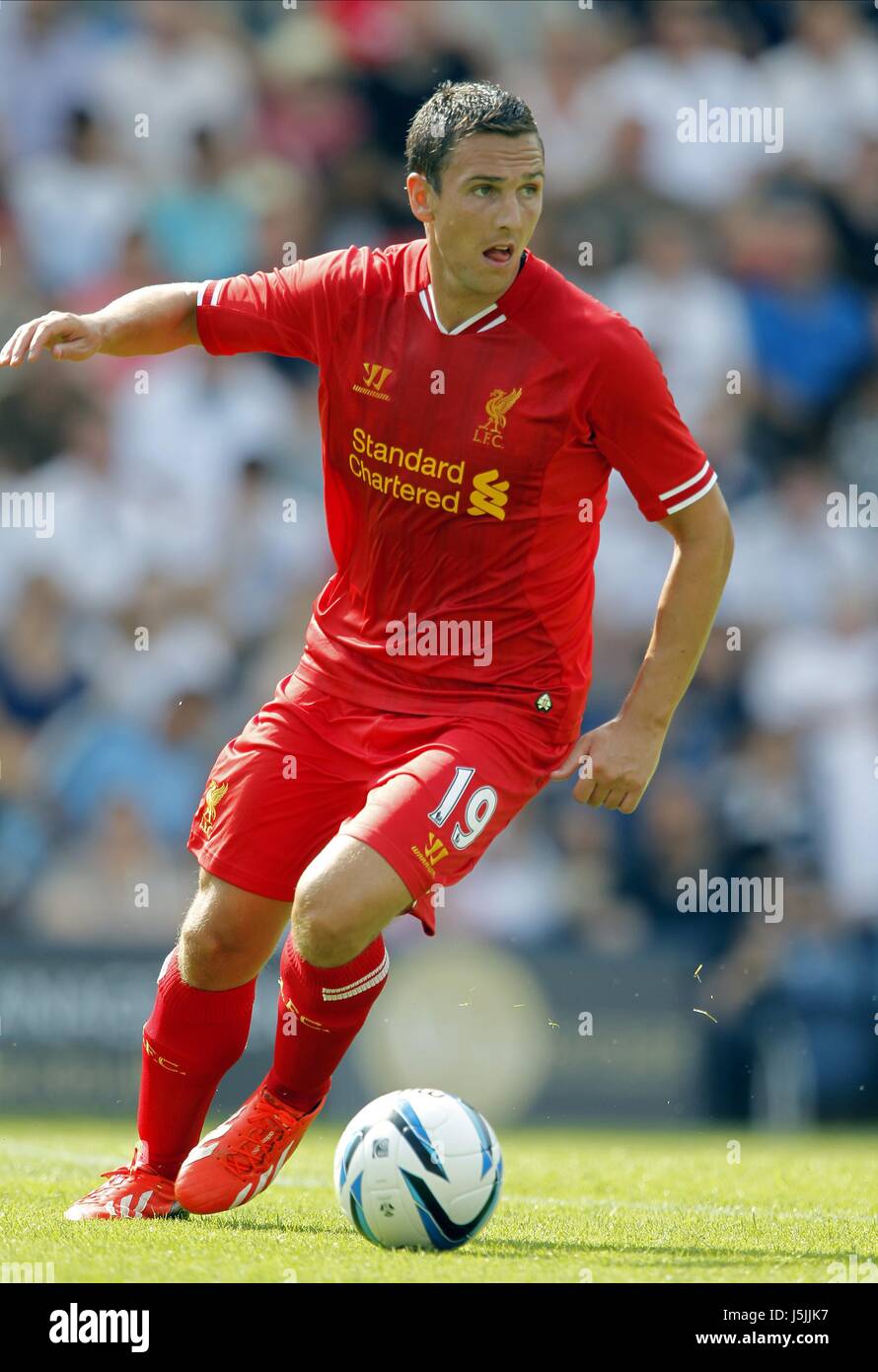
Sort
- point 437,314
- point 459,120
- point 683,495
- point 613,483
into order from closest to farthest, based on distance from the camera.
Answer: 1. point 459,120
2. point 683,495
3. point 437,314
4. point 613,483

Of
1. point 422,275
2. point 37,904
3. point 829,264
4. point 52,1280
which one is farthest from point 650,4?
point 52,1280

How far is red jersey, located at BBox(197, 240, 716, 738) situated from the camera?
5355mm

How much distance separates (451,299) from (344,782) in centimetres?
140

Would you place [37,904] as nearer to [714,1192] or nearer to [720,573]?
[714,1192]

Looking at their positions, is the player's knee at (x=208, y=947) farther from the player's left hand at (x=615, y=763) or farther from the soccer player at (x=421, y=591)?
the player's left hand at (x=615, y=763)

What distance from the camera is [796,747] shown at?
11.0 metres

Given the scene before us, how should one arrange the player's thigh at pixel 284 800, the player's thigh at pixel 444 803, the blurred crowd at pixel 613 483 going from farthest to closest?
1. the blurred crowd at pixel 613 483
2. the player's thigh at pixel 284 800
3. the player's thigh at pixel 444 803

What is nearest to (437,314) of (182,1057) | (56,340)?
(56,340)

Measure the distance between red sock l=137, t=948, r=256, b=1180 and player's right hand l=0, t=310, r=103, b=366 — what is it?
70.8 inches

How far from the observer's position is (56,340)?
5.32m

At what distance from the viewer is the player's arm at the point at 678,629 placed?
5.36 meters

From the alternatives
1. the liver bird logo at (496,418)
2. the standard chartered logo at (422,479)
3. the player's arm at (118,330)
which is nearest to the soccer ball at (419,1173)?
the standard chartered logo at (422,479)

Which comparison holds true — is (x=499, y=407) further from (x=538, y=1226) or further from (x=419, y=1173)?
(x=538, y=1226)

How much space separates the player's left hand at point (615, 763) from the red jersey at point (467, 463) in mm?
280
